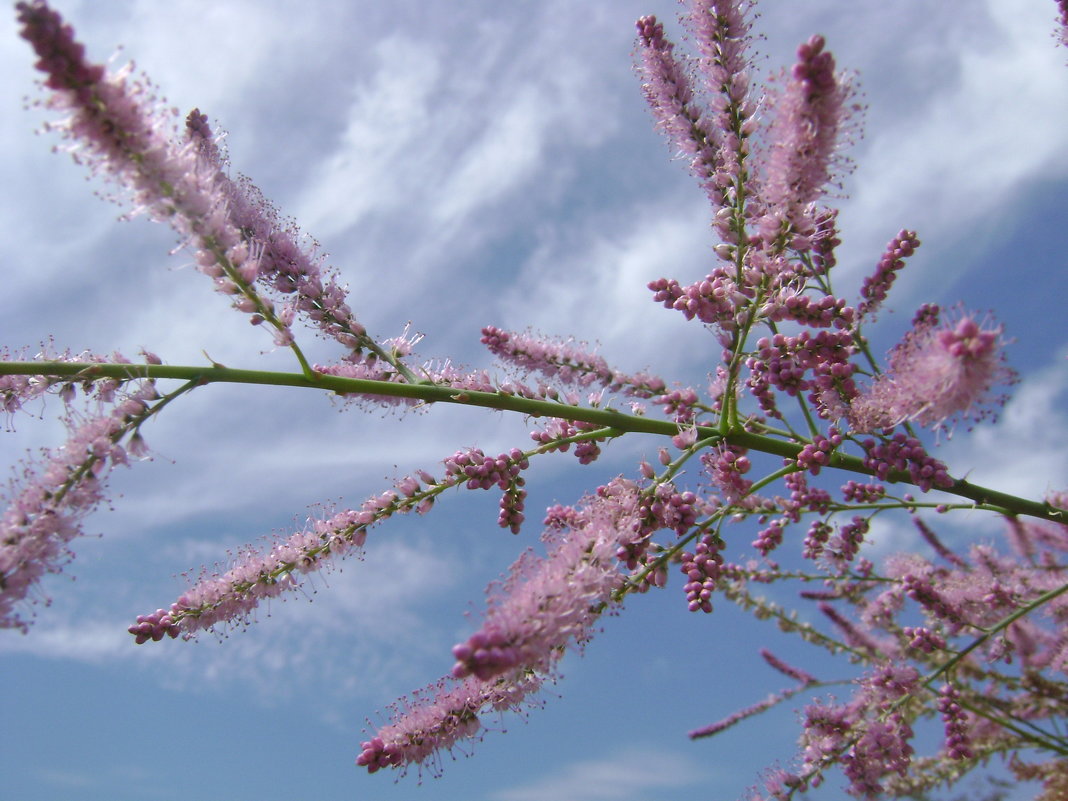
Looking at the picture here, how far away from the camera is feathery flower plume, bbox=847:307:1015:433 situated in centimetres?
238

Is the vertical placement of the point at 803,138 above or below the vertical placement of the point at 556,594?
above

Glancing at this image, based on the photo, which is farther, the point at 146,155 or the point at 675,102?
the point at 675,102

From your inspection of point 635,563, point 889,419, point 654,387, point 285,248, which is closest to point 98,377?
point 285,248

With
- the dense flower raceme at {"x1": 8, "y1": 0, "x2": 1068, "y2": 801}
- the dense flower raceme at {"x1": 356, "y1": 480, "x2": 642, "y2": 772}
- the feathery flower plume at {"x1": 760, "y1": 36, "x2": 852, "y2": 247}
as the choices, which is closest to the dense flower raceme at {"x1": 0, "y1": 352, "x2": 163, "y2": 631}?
the dense flower raceme at {"x1": 8, "y1": 0, "x2": 1068, "y2": 801}

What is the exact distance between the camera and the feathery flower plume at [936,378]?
7.82 feet

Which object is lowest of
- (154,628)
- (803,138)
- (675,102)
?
(154,628)

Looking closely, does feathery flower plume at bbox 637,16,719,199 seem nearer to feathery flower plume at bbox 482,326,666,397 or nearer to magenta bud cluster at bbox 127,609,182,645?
feathery flower plume at bbox 482,326,666,397

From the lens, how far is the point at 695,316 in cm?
312

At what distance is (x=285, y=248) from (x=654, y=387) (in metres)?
1.80

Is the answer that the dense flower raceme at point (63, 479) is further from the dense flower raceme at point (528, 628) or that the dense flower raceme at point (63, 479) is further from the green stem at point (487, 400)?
the dense flower raceme at point (528, 628)

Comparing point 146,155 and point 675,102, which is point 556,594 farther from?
point 675,102

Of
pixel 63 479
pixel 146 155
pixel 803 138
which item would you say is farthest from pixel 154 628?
pixel 803 138

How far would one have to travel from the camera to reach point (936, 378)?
2.53 meters

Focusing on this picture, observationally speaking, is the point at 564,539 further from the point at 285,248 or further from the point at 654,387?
the point at 285,248
